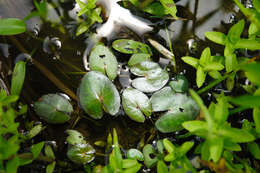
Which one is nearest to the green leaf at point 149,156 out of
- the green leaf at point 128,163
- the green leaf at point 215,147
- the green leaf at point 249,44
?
the green leaf at point 128,163

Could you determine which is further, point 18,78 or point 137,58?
point 137,58

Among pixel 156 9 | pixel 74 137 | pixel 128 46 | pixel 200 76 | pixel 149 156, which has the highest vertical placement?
pixel 156 9

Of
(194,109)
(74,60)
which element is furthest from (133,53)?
(194,109)

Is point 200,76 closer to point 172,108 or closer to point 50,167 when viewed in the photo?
point 172,108

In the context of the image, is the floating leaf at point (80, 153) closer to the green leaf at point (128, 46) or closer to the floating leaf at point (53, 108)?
the floating leaf at point (53, 108)

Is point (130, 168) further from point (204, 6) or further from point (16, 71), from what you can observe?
point (204, 6)

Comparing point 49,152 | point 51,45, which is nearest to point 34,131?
point 49,152

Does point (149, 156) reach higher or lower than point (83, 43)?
lower
